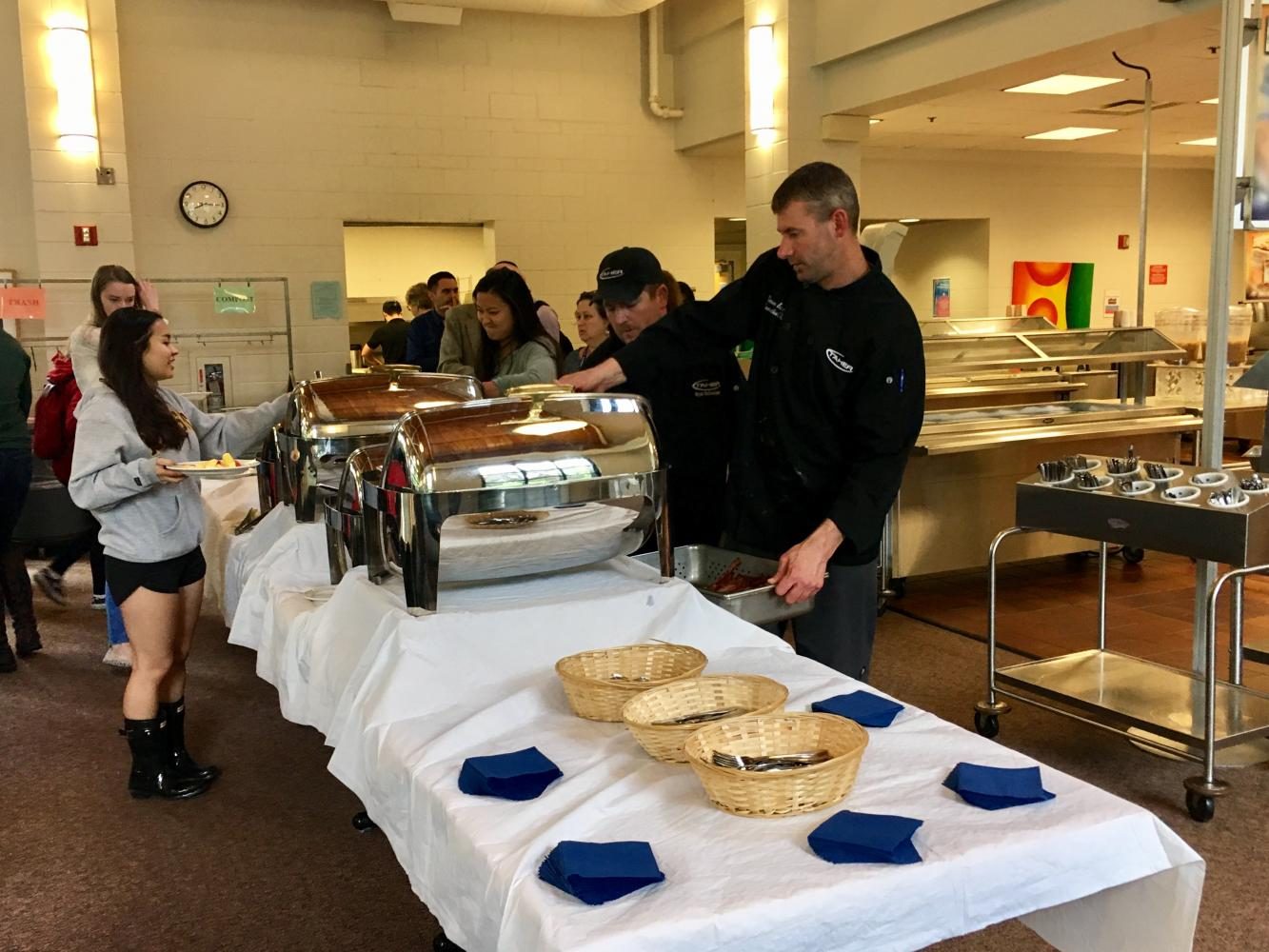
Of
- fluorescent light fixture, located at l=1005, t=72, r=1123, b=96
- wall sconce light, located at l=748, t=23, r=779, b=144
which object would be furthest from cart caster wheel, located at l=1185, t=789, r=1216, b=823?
fluorescent light fixture, located at l=1005, t=72, r=1123, b=96

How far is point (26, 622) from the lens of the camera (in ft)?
14.4

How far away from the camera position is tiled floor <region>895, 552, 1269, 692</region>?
415 cm

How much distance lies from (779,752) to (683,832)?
0.66 ft

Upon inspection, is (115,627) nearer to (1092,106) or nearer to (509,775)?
(509,775)

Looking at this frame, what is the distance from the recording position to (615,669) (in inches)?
66.6

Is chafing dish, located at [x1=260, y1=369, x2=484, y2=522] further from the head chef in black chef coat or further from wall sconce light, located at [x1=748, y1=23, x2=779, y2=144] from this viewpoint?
wall sconce light, located at [x1=748, y1=23, x2=779, y2=144]

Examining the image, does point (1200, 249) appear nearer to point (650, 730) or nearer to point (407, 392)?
point (407, 392)

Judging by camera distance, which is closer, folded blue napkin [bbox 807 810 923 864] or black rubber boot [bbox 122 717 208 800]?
folded blue napkin [bbox 807 810 923 864]

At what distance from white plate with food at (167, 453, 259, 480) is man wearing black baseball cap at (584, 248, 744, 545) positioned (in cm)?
92

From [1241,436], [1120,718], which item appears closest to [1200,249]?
[1241,436]

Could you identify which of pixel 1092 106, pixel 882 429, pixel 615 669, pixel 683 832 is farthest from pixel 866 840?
pixel 1092 106

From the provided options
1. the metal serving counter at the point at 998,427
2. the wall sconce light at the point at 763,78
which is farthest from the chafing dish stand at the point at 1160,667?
the wall sconce light at the point at 763,78

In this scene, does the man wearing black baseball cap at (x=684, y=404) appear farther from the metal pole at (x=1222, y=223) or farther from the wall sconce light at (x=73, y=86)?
the wall sconce light at (x=73, y=86)

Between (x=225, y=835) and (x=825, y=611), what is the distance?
1.62 m
